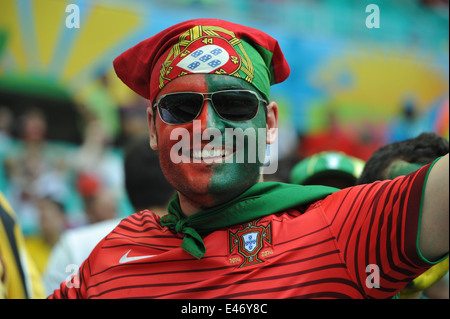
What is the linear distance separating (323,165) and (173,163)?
1.44 m

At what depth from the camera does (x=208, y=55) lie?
1.86 meters

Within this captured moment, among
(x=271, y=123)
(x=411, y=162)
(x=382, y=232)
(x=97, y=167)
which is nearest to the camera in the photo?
(x=382, y=232)

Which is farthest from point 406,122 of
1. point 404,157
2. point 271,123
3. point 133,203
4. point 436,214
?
point 436,214

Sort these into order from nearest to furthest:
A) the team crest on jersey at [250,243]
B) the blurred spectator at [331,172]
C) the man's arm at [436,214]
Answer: the man's arm at [436,214]
the team crest on jersey at [250,243]
the blurred spectator at [331,172]

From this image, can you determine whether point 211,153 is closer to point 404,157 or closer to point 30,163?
point 404,157

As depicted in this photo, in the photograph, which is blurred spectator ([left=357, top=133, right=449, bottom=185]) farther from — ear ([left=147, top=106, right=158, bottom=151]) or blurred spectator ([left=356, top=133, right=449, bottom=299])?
ear ([left=147, top=106, right=158, bottom=151])

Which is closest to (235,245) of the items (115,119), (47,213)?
(47,213)

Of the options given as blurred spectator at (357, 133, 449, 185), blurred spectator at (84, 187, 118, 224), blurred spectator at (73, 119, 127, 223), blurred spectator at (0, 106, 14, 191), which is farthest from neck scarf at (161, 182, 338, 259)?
blurred spectator at (0, 106, 14, 191)

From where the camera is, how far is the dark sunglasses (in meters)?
1.82

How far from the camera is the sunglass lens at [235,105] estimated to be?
1.82 m

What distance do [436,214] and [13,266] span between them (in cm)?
181

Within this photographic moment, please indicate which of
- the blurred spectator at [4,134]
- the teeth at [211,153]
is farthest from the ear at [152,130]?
the blurred spectator at [4,134]

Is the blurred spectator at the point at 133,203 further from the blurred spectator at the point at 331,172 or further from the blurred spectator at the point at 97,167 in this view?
the blurred spectator at the point at 97,167

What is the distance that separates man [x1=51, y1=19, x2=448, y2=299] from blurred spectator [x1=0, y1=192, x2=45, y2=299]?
39cm
